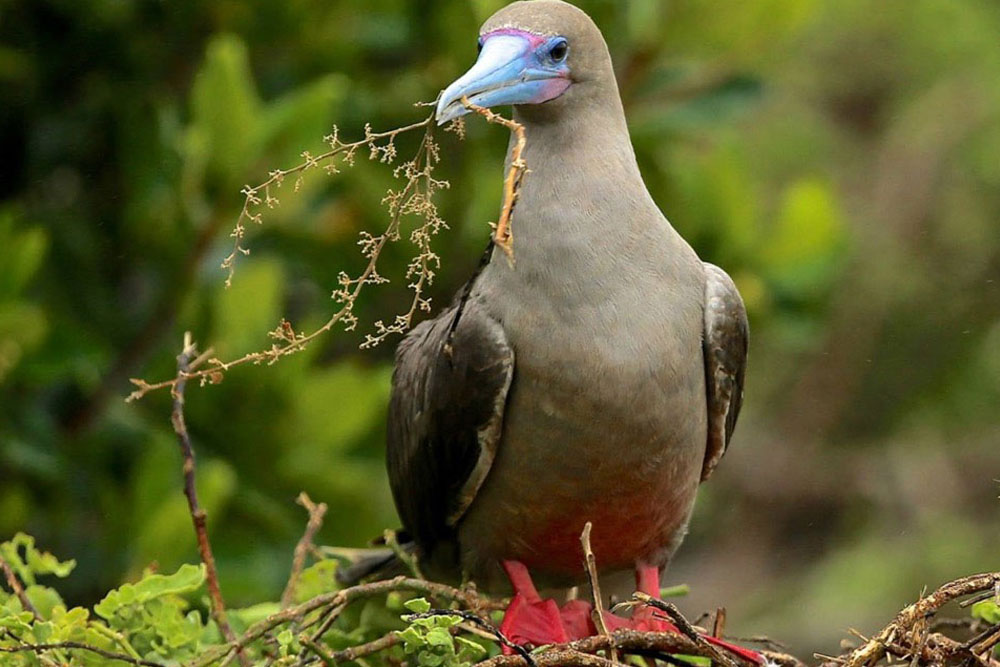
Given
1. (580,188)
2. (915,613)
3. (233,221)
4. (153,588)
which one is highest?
(233,221)

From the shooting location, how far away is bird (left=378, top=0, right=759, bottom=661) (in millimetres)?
4023

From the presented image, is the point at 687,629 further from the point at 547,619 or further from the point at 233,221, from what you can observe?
the point at 233,221

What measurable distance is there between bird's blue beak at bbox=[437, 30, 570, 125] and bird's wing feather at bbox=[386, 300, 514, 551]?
1.88ft

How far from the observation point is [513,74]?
3.90 metres

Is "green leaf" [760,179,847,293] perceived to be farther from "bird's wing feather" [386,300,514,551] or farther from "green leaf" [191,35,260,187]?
"bird's wing feather" [386,300,514,551]

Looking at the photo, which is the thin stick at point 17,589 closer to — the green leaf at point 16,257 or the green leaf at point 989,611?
the green leaf at point 16,257

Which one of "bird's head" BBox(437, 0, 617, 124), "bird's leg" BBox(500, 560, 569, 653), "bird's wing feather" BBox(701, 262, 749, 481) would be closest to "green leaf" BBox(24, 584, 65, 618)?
"bird's leg" BBox(500, 560, 569, 653)

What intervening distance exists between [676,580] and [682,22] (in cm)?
545

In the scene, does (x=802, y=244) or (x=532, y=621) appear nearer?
(x=532, y=621)

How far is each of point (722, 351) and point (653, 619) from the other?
0.70 m

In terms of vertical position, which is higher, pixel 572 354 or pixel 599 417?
pixel 572 354

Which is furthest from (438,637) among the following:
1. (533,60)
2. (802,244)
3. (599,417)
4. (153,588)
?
(802,244)

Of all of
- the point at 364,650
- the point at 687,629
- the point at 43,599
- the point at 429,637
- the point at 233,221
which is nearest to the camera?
the point at 429,637

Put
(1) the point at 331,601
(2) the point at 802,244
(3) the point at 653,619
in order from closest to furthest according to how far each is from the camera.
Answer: (1) the point at 331,601
(3) the point at 653,619
(2) the point at 802,244
